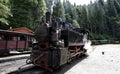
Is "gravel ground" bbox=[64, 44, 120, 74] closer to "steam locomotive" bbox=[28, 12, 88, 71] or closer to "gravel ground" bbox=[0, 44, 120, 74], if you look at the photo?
"gravel ground" bbox=[0, 44, 120, 74]

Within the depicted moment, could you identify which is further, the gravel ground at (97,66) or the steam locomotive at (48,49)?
the gravel ground at (97,66)

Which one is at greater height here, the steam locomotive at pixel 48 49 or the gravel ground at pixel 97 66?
the steam locomotive at pixel 48 49

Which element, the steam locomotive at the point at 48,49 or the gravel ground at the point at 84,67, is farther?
the gravel ground at the point at 84,67

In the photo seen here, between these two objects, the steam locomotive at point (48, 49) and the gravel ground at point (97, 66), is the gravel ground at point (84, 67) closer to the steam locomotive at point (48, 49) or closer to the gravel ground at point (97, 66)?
the gravel ground at point (97, 66)

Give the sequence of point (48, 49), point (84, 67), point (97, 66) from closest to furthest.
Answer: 1. point (48, 49)
2. point (84, 67)
3. point (97, 66)

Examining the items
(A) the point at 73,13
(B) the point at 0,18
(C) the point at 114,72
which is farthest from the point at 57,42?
(A) the point at 73,13

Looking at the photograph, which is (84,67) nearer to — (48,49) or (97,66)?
(97,66)

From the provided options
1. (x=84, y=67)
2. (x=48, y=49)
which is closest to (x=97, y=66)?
(x=84, y=67)

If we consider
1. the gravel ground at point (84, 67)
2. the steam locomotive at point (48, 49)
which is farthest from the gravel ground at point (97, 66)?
the steam locomotive at point (48, 49)

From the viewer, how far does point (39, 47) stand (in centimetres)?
1066

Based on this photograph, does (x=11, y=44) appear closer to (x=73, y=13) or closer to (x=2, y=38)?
(x=2, y=38)

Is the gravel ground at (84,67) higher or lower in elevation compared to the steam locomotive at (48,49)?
lower

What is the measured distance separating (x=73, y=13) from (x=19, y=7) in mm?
55815

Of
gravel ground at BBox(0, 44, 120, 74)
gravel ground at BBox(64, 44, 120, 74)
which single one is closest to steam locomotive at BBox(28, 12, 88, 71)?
gravel ground at BBox(0, 44, 120, 74)
